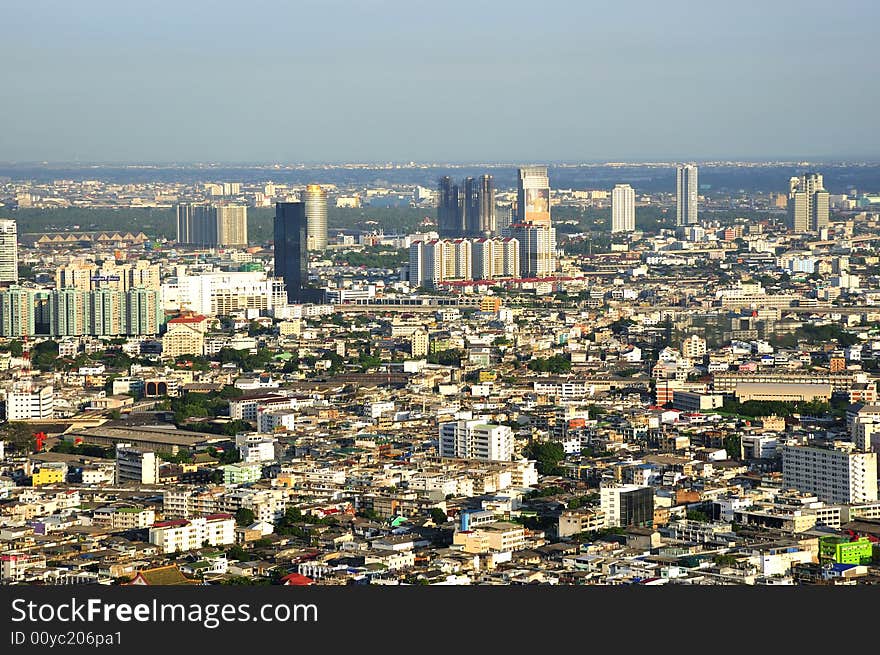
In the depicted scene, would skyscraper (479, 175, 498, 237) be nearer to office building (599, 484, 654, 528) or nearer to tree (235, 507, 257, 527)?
office building (599, 484, 654, 528)

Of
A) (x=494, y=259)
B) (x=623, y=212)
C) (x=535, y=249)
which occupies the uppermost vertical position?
(x=623, y=212)

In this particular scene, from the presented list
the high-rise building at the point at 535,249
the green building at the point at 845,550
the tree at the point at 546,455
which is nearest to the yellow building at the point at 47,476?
the tree at the point at 546,455

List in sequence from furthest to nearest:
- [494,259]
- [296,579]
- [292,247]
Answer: [494,259] < [292,247] < [296,579]

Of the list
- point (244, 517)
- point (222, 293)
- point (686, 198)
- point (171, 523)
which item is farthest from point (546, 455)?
point (686, 198)

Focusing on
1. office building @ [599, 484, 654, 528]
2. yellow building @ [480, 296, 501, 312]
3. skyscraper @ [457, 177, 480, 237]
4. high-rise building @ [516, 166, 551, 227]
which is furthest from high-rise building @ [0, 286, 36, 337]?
high-rise building @ [516, 166, 551, 227]

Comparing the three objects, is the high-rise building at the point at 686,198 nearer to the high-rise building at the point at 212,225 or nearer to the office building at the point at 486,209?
the office building at the point at 486,209

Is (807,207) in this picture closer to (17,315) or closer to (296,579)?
(17,315)

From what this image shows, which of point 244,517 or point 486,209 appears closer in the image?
point 244,517
